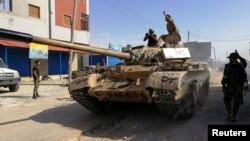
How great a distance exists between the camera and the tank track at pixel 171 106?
24.4ft

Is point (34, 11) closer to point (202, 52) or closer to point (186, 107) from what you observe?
point (186, 107)

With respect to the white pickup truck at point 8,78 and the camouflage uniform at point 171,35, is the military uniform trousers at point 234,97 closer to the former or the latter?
the camouflage uniform at point 171,35

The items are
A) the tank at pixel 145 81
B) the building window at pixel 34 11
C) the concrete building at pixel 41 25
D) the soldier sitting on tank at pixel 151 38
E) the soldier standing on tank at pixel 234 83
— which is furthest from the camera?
the building window at pixel 34 11

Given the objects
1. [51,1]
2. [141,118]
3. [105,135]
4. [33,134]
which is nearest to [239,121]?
[141,118]

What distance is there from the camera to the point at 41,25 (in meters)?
27.6

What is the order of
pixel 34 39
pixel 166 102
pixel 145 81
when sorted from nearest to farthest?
pixel 34 39 → pixel 166 102 → pixel 145 81

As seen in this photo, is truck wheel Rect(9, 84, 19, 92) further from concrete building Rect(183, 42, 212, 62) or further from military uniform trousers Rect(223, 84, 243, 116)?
concrete building Rect(183, 42, 212, 62)

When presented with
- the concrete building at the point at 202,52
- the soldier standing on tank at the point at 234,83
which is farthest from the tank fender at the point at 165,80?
the concrete building at the point at 202,52

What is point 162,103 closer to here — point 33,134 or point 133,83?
point 133,83

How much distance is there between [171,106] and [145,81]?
0.93 m

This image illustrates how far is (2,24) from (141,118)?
17152 millimetres

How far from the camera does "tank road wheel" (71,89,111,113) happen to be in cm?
907

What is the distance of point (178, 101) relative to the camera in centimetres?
750

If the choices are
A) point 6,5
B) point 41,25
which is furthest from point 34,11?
point 6,5
